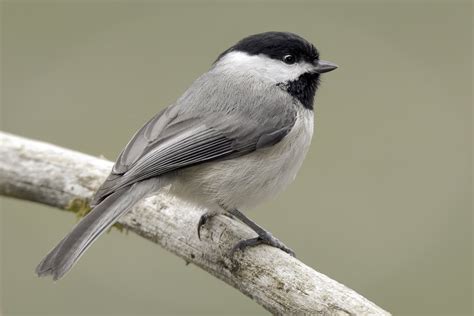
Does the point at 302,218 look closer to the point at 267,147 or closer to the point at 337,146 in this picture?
the point at 337,146

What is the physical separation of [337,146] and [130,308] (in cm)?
219

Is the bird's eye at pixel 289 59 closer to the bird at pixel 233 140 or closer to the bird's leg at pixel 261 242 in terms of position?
the bird at pixel 233 140

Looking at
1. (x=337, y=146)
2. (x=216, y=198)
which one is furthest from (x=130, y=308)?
(x=337, y=146)

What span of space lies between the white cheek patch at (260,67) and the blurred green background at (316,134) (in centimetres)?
96

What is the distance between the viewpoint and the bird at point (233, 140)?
9.87 ft

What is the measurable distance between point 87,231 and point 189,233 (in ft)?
2.04

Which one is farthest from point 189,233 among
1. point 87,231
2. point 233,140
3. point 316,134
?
point 316,134

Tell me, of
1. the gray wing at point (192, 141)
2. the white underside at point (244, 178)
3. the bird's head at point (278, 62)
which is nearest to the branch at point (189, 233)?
the white underside at point (244, 178)

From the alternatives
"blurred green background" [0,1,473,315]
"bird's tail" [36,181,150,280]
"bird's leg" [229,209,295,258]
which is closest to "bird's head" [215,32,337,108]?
"bird's leg" [229,209,295,258]

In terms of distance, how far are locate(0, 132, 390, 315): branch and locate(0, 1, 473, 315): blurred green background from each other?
121cm

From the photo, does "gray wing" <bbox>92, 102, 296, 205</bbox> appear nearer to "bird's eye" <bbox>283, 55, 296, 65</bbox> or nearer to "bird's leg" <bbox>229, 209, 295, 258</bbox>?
"bird's eye" <bbox>283, 55, 296, 65</bbox>

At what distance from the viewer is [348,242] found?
4.95m

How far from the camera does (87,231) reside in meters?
2.73

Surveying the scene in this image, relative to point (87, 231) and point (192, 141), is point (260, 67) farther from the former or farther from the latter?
point (87, 231)
